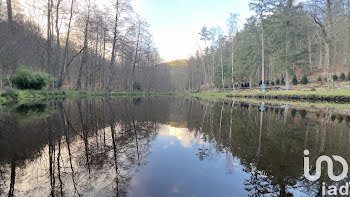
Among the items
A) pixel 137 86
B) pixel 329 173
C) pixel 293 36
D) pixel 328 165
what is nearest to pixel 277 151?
pixel 328 165

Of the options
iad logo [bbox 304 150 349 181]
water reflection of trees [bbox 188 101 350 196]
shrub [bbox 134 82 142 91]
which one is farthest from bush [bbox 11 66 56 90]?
shrub [bbox 134 82 142 91]

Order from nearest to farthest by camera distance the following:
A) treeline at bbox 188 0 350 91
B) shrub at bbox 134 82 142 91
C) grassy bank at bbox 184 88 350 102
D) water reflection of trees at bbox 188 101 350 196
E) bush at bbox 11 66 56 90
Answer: water reflection of trees at bbox 188 101 350 196 < bush at bbox 11 66 56 90 < grassy bank at bbox 184 88 350 102 < treeline at bbox 188 0 350 91 < shrub at bbox 134 82 142 91

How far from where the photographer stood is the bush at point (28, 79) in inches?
604

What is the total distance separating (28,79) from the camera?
15.6 metres

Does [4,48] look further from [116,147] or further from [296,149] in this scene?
[296,149]

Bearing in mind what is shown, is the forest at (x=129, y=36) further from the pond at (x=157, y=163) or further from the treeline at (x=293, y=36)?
the pond at (x=157, y=163)

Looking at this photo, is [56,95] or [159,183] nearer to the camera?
[159,183]

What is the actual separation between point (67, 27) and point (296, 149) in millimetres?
29169

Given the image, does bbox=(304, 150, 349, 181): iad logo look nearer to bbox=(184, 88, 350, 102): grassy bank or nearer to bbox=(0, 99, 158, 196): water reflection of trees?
bbox=(0, 99, 158, 196): water reflection of trees

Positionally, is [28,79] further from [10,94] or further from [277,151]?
[277,151]

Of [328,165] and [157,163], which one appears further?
[157,163]

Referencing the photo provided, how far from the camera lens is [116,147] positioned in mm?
3736

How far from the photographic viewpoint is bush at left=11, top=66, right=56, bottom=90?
1534 cm

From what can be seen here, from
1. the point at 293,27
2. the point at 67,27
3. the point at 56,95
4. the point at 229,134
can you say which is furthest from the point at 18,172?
the point at 293,27
